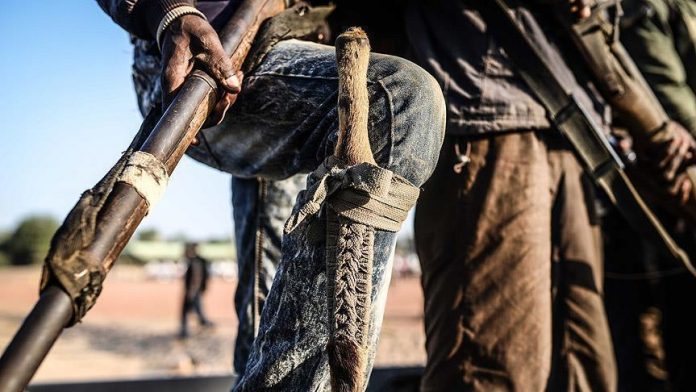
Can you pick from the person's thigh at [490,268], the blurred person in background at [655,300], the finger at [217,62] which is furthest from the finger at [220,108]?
the blurred person in background at [655,300]

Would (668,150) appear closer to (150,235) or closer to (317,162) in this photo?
(317,162)

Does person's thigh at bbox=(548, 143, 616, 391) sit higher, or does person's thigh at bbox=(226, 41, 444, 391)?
person's thigh at bbox=(226, 41, 444, 391)

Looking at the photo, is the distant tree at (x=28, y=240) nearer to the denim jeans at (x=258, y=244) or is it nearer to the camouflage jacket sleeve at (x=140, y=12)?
the denim jeans at (x=258, y=244)

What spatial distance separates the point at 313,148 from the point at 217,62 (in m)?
0.29

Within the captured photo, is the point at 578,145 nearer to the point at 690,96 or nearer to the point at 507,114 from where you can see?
the point at 507,114

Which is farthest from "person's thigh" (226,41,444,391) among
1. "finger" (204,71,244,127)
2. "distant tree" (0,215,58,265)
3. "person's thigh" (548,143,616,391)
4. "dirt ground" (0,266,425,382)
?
"distant tree" (0,215,58,265)

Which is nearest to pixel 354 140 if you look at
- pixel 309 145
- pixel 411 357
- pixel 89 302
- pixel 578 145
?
pixel 309 145

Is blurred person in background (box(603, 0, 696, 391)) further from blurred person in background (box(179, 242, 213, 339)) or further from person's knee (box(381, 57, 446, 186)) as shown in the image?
blurred person in background (box(179, 242, 213, 339))

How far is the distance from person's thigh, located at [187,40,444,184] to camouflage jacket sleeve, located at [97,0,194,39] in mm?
234

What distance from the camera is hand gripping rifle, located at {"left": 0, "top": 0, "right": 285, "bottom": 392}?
1.00 metres

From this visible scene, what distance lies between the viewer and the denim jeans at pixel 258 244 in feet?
7.11

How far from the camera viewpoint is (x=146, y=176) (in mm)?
1215

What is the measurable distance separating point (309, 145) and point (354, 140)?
286 millimetres

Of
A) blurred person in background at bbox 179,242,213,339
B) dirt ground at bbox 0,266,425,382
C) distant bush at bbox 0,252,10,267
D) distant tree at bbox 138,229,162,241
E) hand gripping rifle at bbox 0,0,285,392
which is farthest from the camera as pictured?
distant tree at bbox 138,229,162,241
